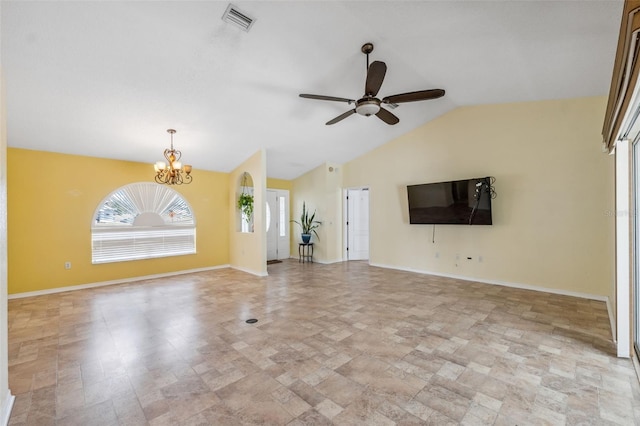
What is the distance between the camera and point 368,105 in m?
3.21

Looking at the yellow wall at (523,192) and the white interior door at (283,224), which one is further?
the white interior door at (283,224)

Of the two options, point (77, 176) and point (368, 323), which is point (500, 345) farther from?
point (77, 176)

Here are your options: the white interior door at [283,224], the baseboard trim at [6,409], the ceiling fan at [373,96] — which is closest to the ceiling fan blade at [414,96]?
the ceiling fan at [373,96]

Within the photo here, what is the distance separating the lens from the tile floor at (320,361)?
185 cm

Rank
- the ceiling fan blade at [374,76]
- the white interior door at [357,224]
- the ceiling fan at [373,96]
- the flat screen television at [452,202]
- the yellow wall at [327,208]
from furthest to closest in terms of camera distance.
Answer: the white interior door at [357,224], the yellow wall at [327,208], the flat screen television at [452,202], the ceiling fan at [373,96], the ceiling fan blade at [374,76]

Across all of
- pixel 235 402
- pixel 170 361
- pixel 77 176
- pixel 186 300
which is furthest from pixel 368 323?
pixel 77 176

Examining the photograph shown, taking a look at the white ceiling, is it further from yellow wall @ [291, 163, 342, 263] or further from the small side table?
the small side table

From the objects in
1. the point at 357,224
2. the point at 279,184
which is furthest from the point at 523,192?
the point at 279,184

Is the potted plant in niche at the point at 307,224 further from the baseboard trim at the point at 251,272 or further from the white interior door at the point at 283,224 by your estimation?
the baseboard trim at the point at 251,272

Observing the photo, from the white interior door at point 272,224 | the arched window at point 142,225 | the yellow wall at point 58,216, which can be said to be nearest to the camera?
the yellow wall at point 58,216

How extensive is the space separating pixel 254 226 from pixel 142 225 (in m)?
2.36

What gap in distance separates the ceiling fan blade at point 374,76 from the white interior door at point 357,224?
488 cm

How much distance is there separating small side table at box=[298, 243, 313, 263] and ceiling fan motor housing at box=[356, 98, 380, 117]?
516cm

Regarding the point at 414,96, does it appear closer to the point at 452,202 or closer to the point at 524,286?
the point at 452,202
